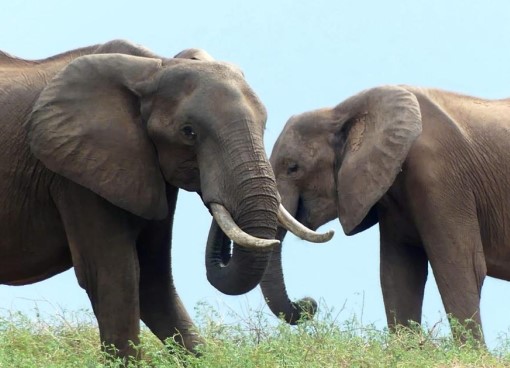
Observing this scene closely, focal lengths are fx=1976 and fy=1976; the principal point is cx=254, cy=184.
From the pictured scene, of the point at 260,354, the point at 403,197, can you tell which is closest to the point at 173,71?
the point at 260,354

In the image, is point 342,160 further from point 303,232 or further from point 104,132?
point 104,132

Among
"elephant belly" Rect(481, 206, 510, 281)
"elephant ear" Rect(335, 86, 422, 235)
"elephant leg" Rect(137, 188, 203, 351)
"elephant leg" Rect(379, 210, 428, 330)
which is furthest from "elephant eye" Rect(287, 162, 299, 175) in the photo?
"elephant leg" Rect(137, 188, 203, 351)

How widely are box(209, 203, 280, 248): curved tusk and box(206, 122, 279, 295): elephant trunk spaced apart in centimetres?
4

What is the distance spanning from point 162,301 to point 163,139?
127cm

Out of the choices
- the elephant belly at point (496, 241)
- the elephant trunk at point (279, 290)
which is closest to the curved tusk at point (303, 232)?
the elephant trunk at point (279, 290)

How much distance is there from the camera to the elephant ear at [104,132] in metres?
11.9

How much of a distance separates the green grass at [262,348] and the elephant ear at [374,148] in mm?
2010

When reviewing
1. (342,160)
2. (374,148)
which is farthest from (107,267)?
(342,160)

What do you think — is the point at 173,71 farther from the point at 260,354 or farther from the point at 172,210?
the point at 260,354

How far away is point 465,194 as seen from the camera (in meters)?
15.1

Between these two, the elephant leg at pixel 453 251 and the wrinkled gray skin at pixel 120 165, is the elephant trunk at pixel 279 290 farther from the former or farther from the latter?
the wrinkled gray skin at pixel 120 165

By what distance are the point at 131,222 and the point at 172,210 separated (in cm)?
43

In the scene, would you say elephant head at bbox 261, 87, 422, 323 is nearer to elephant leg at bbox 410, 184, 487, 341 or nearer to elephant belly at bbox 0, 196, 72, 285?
elephant leg at bbox 410, 184, 487, 341

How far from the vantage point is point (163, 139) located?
11859mm
